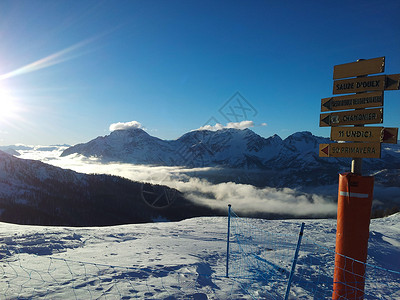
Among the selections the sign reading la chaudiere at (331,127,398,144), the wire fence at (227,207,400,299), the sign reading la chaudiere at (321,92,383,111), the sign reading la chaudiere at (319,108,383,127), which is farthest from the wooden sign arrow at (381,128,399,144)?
the wire fence at (227,207,400,299)

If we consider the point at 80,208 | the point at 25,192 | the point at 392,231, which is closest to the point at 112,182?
the point at 80,208

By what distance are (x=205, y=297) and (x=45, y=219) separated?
145m

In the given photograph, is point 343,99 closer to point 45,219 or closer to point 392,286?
point 392,286

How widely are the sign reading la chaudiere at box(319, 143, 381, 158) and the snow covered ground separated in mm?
4023

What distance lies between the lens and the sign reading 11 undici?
4.67 metres

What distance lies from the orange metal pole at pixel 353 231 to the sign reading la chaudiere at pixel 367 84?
179cm

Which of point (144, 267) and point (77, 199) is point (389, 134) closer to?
point (144, 267)

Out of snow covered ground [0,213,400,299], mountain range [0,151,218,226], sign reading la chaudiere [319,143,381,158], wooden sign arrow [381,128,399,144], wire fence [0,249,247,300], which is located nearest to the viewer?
wooden sign arrow [381,128,399,144]

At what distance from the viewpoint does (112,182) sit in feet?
569

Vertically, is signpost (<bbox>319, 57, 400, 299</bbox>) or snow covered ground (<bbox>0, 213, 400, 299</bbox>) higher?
signpost (<bbox>319, 57, 400, 299</bbox>)

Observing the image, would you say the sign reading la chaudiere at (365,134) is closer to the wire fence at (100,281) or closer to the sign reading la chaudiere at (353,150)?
the sign reading la chaudiere at (353,150)

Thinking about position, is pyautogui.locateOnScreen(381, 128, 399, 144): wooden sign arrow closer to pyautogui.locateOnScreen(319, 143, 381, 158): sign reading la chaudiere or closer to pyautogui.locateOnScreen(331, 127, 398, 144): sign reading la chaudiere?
pyautogui.locateOnScreen(331, 127, 398, 144): sign reading la chaudiere

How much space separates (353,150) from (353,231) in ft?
5.42

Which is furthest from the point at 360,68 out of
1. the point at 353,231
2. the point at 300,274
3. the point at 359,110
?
the point at 300,274
